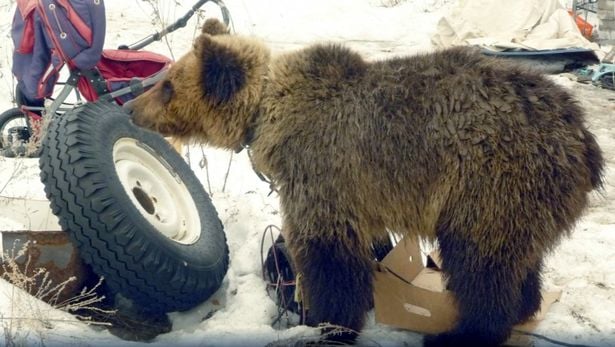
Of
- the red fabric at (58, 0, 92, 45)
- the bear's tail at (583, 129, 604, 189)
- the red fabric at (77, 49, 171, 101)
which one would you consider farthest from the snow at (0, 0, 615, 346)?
the red fabric at (58, 0, 92, 45)

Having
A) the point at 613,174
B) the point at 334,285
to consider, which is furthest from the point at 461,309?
the point at 613,174

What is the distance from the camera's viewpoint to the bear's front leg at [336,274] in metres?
4.25

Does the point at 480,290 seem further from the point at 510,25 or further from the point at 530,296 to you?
the point at 510,25

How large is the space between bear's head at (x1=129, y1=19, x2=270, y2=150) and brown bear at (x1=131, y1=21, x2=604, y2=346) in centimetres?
1

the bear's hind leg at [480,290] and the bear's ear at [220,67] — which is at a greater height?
the bear's ear at [220,67]

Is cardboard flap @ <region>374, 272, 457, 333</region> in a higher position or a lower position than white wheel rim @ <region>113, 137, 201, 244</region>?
lower

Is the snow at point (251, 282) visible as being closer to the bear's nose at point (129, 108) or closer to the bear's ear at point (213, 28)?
the bear's nose at point (129, 108)

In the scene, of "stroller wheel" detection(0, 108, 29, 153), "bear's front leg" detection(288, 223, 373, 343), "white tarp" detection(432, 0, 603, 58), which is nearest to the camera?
"bear's front leg" detection(288, 223, 373, 343)

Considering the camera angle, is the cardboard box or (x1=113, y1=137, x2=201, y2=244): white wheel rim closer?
the cardboard box

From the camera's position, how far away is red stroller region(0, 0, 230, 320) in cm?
445

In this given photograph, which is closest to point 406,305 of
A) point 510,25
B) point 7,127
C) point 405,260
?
point 405,260

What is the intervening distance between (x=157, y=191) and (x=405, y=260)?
5.62 ft

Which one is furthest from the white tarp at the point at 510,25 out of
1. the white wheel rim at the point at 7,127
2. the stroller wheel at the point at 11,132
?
the stroller wheel at the point at 11,132

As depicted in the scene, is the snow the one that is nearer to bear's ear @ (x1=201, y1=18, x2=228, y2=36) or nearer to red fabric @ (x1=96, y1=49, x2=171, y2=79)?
red fabric @ (x1=96, y1=49, x2=171, y2=79)
